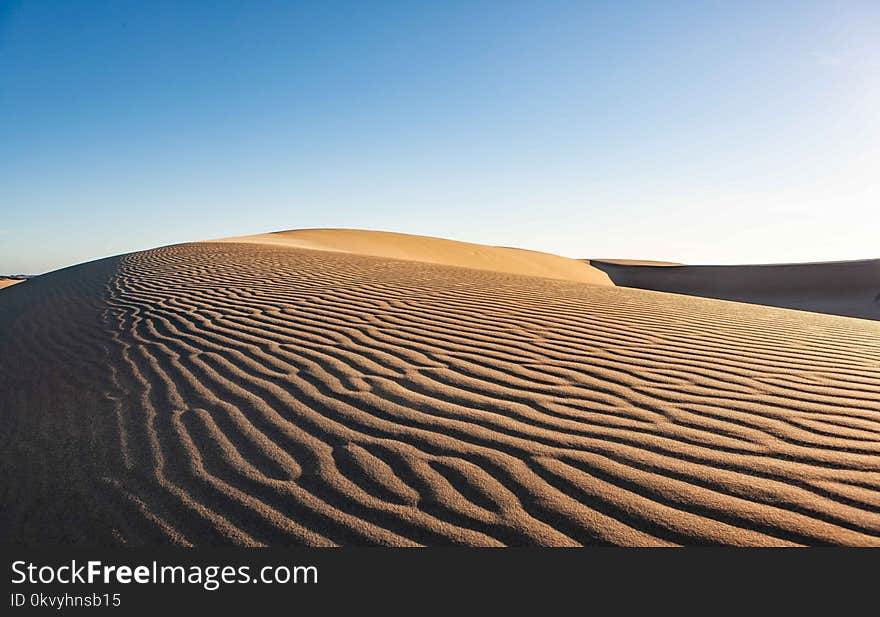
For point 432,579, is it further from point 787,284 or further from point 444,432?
point 787,284

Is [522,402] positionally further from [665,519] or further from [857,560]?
[857,560]

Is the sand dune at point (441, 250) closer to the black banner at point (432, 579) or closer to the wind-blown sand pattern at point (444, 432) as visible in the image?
the wind-blown sand pattern at point (444, 432)

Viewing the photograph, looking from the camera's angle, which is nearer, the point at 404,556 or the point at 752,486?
the point at 404,556

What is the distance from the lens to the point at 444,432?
114 inches

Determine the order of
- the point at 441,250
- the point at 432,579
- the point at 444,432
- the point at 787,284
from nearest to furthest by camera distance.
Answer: the point at 432,579 → the point at 444,432 → the point at 787,284 → the point at 441,250

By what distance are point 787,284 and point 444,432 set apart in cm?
2940

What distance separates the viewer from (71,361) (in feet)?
15.7

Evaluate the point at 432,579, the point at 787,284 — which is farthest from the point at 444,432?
the point at 787,284

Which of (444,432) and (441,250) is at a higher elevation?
(441,250)

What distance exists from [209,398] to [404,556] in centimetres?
207

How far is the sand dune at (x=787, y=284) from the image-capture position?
2083 cm

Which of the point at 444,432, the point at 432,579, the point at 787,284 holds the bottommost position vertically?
the point at 432,579

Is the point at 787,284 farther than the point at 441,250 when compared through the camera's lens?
No

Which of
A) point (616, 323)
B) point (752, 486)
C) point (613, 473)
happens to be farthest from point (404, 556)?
point (616, 323)
